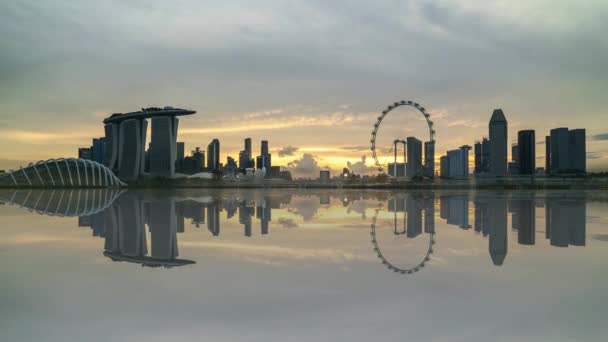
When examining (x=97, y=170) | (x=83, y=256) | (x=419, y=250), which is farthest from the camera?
(x=97, y=170)

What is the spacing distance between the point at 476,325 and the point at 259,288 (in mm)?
4975

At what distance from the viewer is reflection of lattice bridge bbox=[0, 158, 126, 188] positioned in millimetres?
149875

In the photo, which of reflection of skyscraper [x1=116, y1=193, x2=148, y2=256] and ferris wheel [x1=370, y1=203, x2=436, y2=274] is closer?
ferris wheel [x1=370, y1=203, x2=436, y2=274]

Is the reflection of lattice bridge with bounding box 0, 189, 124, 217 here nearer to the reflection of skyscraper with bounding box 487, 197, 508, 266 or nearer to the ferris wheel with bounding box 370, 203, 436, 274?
the ferris wheel with bounding box 370, 203, 436, 274

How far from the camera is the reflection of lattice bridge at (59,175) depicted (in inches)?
5901

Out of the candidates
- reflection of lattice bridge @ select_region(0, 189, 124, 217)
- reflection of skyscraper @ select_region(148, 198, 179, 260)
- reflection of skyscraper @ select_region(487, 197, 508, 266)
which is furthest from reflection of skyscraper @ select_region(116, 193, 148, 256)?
reflection of lattice bridge @ select_region(0, 189, 124, 217)

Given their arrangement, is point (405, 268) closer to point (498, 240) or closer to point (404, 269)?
point (404, 269)

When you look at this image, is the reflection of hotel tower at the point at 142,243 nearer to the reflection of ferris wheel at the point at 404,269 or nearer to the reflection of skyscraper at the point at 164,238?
the reflection of skyscraper at the point at 164,238

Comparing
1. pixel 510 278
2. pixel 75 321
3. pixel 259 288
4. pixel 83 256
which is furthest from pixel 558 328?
pixel 83 256

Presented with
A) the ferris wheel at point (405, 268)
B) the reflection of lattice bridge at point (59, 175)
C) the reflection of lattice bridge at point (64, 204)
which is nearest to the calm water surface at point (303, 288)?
the ferris wheel at point (405, 268)

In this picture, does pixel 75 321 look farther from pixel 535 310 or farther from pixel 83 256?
pixel 535 310

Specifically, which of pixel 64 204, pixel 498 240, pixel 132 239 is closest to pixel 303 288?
pixel 132 239

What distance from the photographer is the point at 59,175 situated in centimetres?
15425

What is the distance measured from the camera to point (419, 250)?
16062 millimetres
